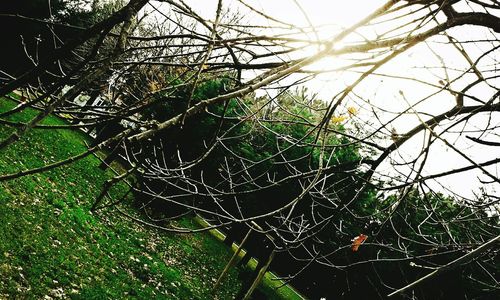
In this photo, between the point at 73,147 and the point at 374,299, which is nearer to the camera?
the point at 73,147

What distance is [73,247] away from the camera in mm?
7137

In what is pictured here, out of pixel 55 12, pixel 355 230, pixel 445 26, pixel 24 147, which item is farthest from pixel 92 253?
pixel 55 12

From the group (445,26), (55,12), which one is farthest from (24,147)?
(55,12)

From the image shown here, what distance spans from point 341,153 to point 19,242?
30.9ft

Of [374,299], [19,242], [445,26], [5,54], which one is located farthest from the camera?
[5,54]

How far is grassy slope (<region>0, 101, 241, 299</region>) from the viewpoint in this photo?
5729 millimetres

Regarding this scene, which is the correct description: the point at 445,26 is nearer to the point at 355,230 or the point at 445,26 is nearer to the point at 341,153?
the point at 341,153

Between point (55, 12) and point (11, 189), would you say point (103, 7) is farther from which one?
point (11, 189)

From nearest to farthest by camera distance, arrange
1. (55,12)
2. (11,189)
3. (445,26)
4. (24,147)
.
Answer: (445,26) → (11,189) → (24,147) → (55,12)

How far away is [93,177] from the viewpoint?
43.8 ft

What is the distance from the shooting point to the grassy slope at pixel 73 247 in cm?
573

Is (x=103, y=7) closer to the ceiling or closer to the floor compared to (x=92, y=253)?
closer to the ceiling

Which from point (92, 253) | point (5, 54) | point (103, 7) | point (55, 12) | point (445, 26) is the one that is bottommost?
point (92, 253)

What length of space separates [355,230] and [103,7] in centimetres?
1962
